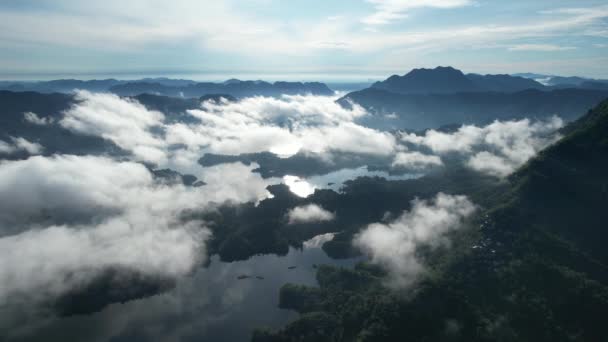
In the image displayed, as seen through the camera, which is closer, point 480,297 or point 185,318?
point 480,297

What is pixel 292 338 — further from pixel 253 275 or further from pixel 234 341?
pixel 253 275

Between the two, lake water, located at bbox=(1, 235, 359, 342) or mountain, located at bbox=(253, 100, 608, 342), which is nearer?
mountain, located at bbox=(253, 100, 608, 342)

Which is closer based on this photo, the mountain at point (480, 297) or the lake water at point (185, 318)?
the mountain at point (480, 297)

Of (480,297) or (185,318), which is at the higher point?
(480,297)

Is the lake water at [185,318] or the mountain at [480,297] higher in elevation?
the mountain at [480,297]

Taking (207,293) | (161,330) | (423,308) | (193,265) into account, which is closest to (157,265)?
(193,265)
